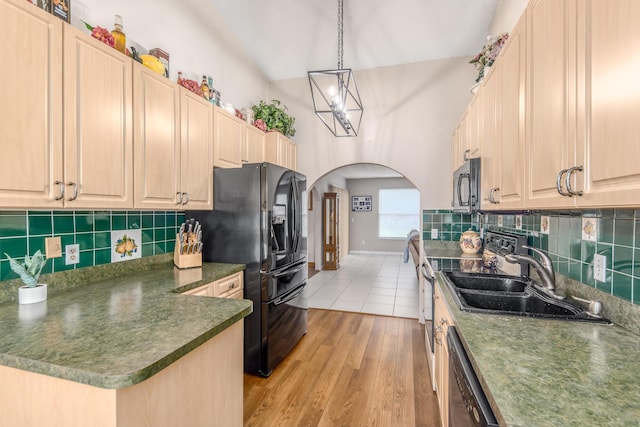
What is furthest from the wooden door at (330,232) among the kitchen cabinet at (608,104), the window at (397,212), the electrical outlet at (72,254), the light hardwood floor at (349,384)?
the kitchen cabinet at (608,104)

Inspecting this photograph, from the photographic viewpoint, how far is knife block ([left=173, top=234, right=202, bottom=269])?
2.25 meters

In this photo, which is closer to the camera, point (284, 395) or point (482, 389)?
point (482, 389)

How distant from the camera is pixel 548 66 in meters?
1.09

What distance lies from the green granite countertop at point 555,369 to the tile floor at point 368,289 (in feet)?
9.05

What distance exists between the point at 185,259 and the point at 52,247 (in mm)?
799

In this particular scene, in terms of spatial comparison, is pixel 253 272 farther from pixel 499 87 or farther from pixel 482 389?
pixel 499 87

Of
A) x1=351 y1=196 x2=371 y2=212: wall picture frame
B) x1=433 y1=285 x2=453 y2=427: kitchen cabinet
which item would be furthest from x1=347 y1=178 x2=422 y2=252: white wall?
x1=433 y1=285 x2=453 y2=427: kitchen cabinet

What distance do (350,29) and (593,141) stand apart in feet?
9.39

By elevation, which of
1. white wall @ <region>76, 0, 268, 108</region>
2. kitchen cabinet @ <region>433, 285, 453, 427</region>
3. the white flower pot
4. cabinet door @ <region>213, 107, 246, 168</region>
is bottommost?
kitchen cabinet @ <region>433, 285, 453, 427</region>

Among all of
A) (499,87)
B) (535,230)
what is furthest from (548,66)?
(535,230)

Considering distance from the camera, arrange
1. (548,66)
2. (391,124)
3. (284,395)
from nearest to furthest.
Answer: (548,66)
(284,395)
(391,124)

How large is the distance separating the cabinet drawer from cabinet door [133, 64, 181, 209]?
64cm

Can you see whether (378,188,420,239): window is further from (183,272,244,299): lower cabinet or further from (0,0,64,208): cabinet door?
(0,0,64,208): cabinet door

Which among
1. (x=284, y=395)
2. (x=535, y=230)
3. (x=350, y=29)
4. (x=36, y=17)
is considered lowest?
(x=284, y=395)
